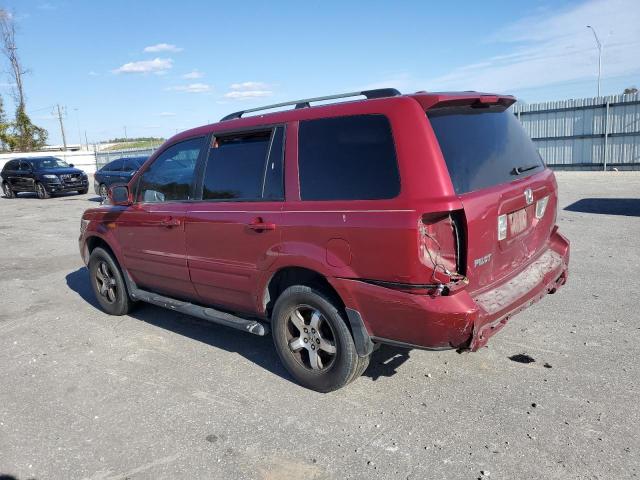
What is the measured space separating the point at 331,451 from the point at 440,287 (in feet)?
3.76

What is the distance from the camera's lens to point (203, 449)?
3146 millimetres

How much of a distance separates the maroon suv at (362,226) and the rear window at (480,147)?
11mm

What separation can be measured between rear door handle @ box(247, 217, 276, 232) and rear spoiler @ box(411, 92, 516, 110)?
1307 mm

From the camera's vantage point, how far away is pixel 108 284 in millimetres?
5812

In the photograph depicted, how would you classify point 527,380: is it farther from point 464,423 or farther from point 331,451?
point 331,451

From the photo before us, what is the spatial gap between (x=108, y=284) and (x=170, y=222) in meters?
1.69

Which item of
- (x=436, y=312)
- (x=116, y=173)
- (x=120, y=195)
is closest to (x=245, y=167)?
(x=120, y=195)

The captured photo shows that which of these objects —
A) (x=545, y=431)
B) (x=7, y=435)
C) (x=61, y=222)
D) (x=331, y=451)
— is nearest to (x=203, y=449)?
(x=331, y=451)

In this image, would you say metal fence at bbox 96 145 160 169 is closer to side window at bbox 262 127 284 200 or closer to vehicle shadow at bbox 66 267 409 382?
vehicle shadow at bbox 66 267 409 382

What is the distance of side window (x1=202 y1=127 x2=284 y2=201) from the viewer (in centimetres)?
385

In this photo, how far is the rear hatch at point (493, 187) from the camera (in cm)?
315

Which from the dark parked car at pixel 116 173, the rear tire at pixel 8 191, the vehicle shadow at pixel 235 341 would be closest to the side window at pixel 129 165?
the dark parked car at pixel 116 173

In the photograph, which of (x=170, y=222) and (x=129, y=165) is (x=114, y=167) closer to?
(x=129, y=165)

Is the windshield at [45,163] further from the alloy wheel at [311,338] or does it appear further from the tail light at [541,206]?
the tail light at [541,206]
